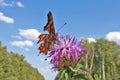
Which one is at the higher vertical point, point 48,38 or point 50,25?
point 50,25

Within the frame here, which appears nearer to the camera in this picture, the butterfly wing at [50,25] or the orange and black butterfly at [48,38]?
the orange and black butterfly at [48,38]

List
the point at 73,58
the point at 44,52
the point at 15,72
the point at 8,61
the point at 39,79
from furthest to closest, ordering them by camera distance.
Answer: the point at 39,79 → the point at 15,72 → the point at 8,61 → the point at 44,52 → the point at 73,58

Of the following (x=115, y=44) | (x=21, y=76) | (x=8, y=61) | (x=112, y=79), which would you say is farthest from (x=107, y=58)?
(x=112, y=79)

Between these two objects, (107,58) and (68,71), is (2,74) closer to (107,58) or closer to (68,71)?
(107,58)

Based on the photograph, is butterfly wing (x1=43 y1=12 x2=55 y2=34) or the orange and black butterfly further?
butterfly wing (x1=43 y1=12 x2=55 y2=34)
